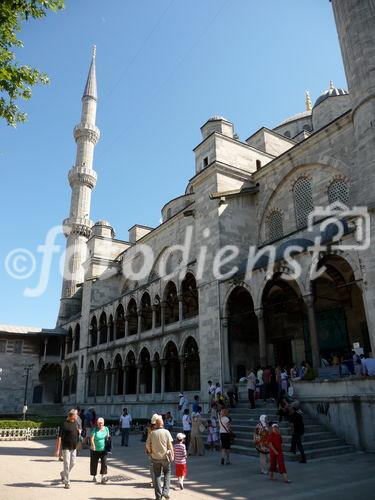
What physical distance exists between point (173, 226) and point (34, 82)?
18741 millimetres

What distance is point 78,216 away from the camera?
1545 inches

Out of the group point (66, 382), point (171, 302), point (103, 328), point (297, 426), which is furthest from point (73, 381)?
point (297, 426)

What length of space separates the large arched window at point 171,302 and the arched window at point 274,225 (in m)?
6.42

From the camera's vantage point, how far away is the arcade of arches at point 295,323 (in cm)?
1627

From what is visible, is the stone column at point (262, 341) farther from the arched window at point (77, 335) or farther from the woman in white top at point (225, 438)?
the arched window at point (77, 335)

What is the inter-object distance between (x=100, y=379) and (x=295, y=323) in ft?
57.0

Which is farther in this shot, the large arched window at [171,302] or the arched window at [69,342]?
the arched window at [69,342]

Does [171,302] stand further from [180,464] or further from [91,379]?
[180,464]

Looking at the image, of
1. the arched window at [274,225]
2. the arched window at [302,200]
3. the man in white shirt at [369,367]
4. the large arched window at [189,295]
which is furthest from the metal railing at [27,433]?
the arched window at [302,200]

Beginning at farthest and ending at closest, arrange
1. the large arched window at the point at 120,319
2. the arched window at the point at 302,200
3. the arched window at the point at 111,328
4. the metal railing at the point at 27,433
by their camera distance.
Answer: the arched window at the point at 111,328
the large arched window at the point at 120,319
the arched window at the point at 302,200
the metal railing at the point at 27,433

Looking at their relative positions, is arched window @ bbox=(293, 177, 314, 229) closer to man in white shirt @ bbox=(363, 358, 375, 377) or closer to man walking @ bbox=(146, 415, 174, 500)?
man in white shirt @ bbox=(363, 358, 375, 377)

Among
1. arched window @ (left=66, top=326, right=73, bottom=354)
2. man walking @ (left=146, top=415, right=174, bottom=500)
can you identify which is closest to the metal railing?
man walking @ (left=146, top=415, right=174, bottom=500)

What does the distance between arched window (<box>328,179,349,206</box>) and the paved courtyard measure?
1010 cm

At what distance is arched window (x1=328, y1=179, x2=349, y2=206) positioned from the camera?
54.2 feet
